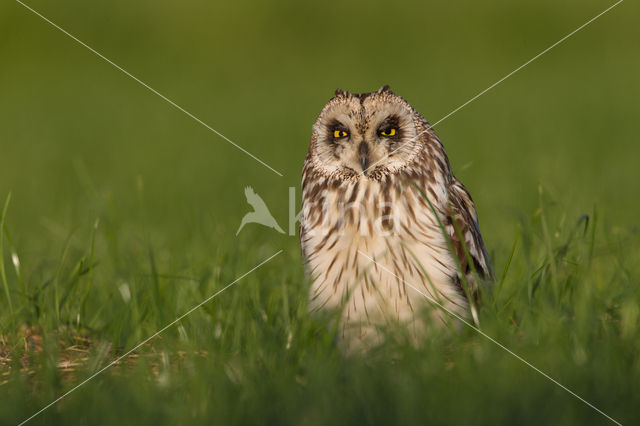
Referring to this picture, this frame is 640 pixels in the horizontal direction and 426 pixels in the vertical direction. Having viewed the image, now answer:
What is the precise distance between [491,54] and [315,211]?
16235 millimetres

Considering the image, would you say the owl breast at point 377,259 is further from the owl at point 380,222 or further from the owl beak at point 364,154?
the owl beak at point 364,154

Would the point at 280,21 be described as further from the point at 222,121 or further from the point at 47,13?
the point at 222,121

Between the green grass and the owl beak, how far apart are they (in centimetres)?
65

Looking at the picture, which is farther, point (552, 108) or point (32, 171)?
point (552, 108)

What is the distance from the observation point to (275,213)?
24.3ft

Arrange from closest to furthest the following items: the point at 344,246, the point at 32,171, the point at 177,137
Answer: the point at 344,246, the point at 32,171, the point at 177,137

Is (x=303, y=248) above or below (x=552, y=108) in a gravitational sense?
below

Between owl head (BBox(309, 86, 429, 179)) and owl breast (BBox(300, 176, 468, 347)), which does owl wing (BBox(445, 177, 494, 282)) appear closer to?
owl breast (BBox(300, 176, 468, 347))

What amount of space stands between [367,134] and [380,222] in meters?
0.44

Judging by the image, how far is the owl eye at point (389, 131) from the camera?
4055 millimetres

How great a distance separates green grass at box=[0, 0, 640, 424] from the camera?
2.74m

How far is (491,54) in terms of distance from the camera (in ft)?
63.8

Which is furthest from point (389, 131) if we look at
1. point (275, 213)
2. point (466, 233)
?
point (275, 213)

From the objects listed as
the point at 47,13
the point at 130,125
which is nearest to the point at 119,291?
the point at 130,125
